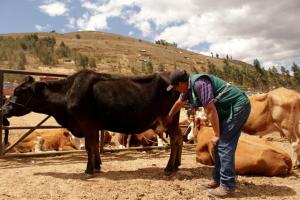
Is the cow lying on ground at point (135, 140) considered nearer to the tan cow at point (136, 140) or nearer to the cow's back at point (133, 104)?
the tan cow at point (136, 140)

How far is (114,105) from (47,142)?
4.80m

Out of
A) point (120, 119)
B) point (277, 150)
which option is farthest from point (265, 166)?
point (120, 119)

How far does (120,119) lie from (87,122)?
2.03 ft

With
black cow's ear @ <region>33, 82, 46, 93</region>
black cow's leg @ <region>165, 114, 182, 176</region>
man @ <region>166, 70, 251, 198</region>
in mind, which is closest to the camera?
man @ <region>166, 70, 251, 198</region>

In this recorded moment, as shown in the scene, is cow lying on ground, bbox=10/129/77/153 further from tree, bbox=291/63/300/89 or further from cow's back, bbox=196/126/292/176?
tree, bbox=291/63/300/89

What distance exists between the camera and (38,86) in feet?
26.2

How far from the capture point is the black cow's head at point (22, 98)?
7980 mm

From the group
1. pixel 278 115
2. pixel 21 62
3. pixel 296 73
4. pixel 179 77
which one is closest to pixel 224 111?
pixel 179 77

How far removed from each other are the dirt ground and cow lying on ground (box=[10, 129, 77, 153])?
81.5 inches

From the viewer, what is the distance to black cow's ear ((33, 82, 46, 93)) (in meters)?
7.96

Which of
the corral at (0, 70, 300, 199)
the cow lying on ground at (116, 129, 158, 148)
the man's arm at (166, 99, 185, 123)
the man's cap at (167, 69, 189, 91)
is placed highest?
the man's cap at (167, 69, 189, 91)

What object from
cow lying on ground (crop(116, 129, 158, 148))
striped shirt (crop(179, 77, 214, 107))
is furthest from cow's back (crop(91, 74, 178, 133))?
cow lying on ground (crop(116, 129, 158, 148))

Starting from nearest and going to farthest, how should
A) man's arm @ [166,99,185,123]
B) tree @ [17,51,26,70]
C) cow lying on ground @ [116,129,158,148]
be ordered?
1. man's arm @ [166,99,185,123]
2. cow lying on ground @ [116,129,158,148]
3. tree @ [17,51,26,70]

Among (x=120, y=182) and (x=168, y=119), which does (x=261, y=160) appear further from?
(x=120, y=182)
